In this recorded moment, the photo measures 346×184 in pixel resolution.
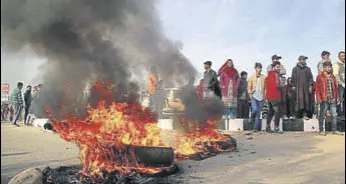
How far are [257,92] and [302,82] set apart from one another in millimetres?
1185

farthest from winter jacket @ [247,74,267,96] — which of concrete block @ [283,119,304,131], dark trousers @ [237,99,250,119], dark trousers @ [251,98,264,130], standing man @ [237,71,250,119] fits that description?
dark trousers @ [237,99,250,119]

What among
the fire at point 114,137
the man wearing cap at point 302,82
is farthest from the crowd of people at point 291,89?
the fire at point 114,137

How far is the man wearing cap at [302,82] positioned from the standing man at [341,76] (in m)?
0.64

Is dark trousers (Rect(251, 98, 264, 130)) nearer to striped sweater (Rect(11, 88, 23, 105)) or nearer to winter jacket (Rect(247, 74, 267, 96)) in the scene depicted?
winter jacket (Rect(247, 74, 267, 96))

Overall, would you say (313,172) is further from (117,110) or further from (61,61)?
(61,61)

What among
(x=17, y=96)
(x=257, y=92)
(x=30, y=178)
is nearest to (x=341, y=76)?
(x=257, y=92)

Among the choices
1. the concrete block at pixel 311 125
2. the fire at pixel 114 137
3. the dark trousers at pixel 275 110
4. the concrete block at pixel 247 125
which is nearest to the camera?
the fire at pixel 114 137

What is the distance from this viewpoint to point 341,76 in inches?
400

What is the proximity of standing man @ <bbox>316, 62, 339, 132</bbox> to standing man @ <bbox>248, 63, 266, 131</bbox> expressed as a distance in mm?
1676

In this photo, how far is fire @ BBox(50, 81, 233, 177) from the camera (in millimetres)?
5336

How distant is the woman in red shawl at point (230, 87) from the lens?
12.4 m

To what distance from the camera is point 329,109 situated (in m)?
9.30

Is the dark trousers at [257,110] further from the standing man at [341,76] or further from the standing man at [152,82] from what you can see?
the standing man at [152,82]

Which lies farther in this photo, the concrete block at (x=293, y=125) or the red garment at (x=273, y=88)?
the concrete block at (x=293, y=125)
